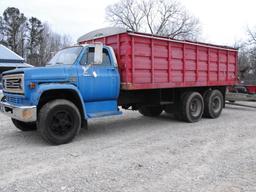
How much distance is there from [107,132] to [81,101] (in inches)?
60.2

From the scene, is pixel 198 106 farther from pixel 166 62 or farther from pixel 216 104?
pixel 166 62

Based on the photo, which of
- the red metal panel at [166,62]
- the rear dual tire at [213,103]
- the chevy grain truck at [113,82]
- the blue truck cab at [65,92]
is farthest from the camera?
the rear dual tire at [213,103]

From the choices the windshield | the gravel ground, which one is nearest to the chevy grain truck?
the windshield

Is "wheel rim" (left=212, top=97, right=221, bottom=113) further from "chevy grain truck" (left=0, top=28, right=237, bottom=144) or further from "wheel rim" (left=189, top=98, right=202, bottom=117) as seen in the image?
"wheel rim" (left=189, top=98, right=202, bottom=117)

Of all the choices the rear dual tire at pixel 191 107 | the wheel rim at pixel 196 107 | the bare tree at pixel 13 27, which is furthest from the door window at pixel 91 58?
the bare tree at pixel 13 27

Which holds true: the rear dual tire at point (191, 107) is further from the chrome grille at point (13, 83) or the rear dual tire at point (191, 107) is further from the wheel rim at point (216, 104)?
the chrome grille at point (13, 83)

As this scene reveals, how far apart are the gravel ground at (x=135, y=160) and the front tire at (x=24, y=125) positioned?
15cm

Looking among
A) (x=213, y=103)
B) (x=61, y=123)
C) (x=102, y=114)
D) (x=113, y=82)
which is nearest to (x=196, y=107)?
(x=213, y=103)

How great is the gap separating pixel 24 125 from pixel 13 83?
1517 mm

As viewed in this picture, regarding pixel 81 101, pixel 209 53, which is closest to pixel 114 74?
pixel 81 101

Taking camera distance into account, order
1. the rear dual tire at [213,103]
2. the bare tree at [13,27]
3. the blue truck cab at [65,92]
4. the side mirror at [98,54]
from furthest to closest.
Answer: the bare tree at [13,27] → the rear dual tire at [213,103] → the side mirror at [98,54] → the blue truck cab at [65,92]

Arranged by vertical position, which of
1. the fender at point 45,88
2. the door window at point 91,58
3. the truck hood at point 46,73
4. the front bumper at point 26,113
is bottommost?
the front bumper at point 26,113

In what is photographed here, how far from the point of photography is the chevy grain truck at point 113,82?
664 cm

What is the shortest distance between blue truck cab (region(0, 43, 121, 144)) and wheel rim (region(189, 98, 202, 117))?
10.3 ft
